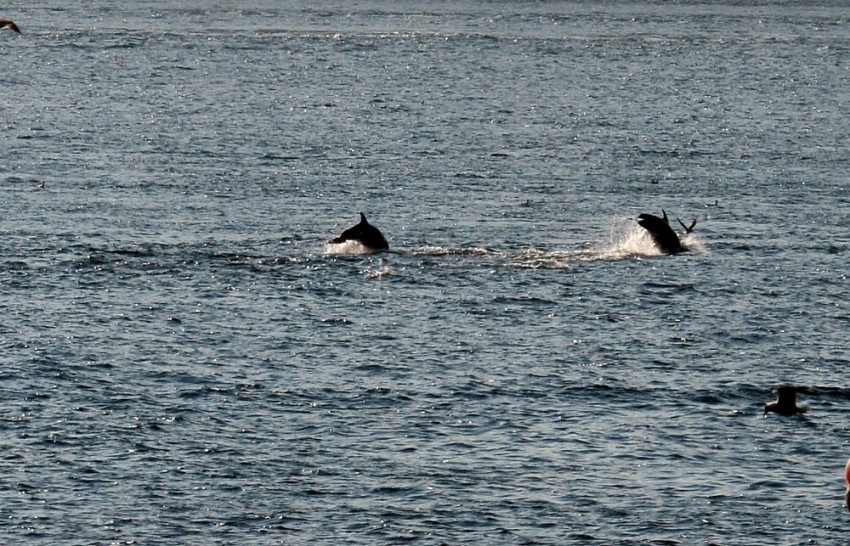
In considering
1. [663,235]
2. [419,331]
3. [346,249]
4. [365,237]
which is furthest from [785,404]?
[346,249]

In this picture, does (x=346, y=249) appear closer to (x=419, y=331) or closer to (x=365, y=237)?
(x=365, y=237)

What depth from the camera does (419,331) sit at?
3809cm

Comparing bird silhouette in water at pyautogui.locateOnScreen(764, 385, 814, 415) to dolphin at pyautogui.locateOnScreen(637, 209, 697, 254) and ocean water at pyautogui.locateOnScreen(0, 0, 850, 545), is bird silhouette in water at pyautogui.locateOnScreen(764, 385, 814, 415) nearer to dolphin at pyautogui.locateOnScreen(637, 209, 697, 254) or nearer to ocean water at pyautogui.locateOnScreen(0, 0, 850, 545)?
ocean water at pyautogui.locateOnScreen(0, 0, 850, 545)

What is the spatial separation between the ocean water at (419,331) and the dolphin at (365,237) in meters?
0.29

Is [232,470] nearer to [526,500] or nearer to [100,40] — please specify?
[526,500]

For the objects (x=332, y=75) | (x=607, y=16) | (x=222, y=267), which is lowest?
(x=222, y=267)

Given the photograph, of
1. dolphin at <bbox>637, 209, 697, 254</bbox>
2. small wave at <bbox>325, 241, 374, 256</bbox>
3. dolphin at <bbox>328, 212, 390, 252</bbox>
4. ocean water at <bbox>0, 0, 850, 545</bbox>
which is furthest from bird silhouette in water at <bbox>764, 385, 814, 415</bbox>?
small wave at <bbox>325, 241, 374, 256</bbox>

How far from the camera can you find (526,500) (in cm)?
2717

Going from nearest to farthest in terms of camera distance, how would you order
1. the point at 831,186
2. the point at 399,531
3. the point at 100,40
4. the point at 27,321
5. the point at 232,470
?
the point at 399,531 < the point at 232,470 < the point at 27,321 < the point at 831,186 < the point at 100,40

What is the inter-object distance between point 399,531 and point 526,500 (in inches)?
94.1

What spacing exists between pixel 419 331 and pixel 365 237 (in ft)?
24.9

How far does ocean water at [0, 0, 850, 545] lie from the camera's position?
27.1m

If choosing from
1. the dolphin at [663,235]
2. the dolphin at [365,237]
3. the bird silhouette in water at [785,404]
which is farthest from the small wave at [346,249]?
the bird silhouette in water at [785,404]

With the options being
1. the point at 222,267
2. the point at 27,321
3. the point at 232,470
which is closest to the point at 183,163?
the point at 222,267
